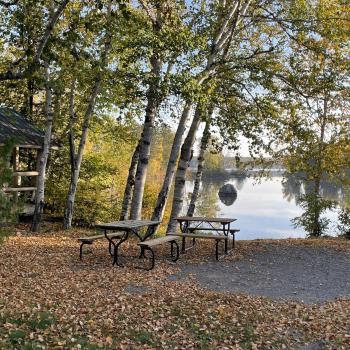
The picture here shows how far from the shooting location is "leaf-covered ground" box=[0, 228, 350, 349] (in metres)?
5.30

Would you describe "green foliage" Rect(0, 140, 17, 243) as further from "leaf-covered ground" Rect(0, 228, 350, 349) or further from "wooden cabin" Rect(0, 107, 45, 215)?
"wooden cabin" Rect(0, 107, 45, 215)

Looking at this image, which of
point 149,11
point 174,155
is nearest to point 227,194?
point 174,155

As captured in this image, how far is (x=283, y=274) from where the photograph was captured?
30.7 feet

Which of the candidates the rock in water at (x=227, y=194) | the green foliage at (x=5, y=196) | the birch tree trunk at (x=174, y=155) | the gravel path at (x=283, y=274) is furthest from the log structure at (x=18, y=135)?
the rock in water at (x=227, y=194)

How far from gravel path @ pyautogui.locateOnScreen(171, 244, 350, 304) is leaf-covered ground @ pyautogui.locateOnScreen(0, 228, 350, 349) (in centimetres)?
53

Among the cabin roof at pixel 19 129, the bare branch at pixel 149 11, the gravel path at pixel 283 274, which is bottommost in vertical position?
the gravel path at pixel 283 274

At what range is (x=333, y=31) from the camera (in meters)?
11.9

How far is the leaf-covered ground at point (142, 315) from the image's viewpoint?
5.30m

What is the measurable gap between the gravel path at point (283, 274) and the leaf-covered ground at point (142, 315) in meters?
0.53

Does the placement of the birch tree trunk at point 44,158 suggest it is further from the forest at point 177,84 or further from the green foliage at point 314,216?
the green foliage at point 314,216

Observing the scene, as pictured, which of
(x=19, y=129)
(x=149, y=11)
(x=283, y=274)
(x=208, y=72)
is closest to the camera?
(x=283, y=274)

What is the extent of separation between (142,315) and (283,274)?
4302 mm

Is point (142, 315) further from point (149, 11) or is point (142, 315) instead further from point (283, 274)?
point (149, 11)

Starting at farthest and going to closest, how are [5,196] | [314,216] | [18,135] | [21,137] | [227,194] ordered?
[227,194] → [314,216] → [18,135] → [21,137] → [5,196]
